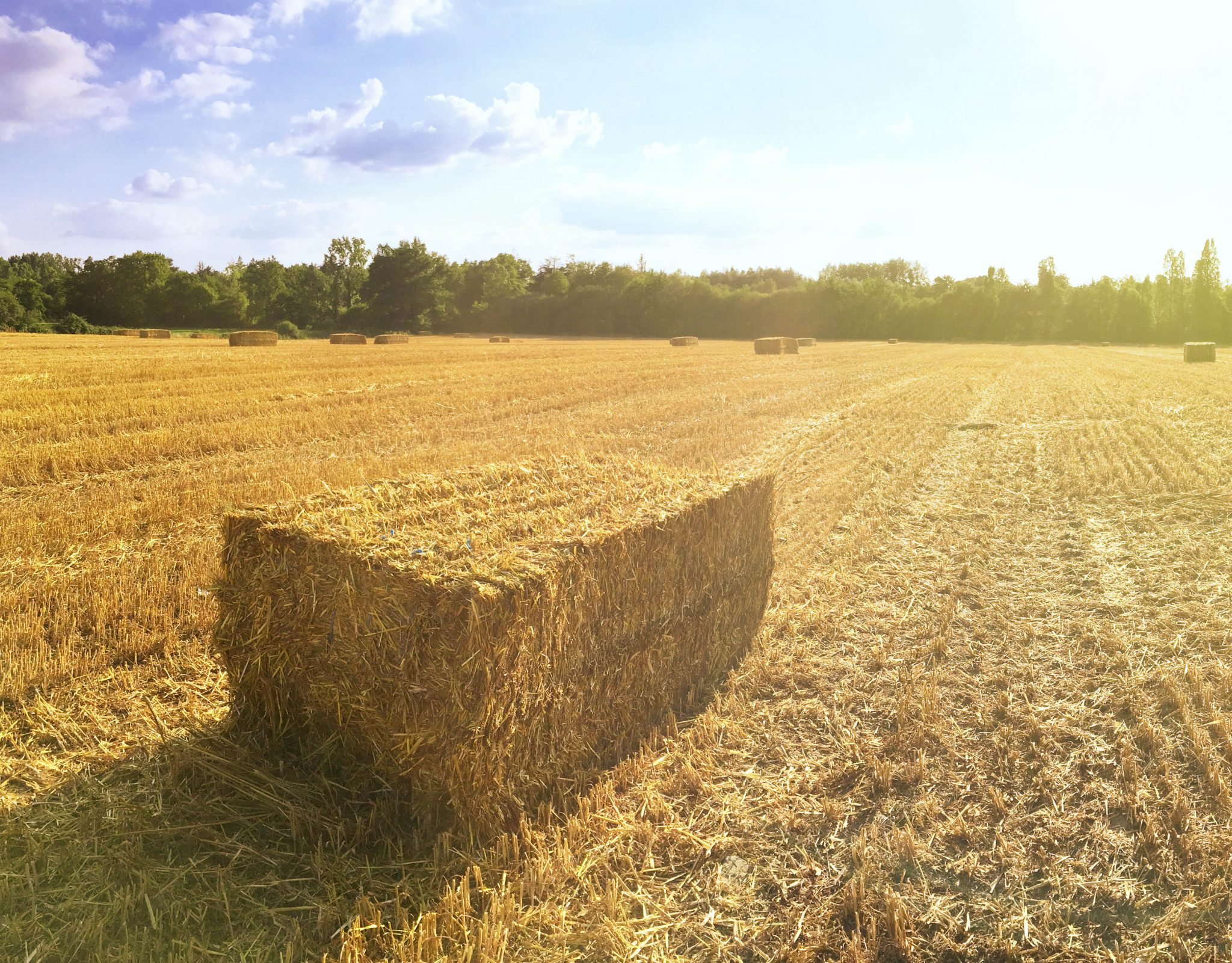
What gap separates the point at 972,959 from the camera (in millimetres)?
3262

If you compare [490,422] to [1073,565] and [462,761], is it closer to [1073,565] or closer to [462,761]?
[1073,565]

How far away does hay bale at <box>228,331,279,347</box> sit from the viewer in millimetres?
39719

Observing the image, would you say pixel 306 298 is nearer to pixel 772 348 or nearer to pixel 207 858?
pixel 772 348

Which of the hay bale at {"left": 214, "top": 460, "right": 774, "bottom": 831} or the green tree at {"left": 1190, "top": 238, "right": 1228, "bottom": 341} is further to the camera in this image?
the green tree at {"left": 1190, "top": 238, "right": 1228, "bottom": 341}

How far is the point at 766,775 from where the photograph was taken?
177 inches

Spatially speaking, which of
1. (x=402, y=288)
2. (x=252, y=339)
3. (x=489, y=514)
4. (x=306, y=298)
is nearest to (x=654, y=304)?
(x=402, y=288)

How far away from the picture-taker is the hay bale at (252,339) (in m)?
39.7

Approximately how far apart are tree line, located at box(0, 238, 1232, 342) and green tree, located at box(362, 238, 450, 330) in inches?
4.7

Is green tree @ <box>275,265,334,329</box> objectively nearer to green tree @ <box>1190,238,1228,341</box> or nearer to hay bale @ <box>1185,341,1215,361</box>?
hay bale @ <box>1185,341,1215,361</box>

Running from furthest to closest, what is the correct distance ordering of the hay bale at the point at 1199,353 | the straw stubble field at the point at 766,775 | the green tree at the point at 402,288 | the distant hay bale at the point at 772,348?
1. the green tree at the point at 402,288
2. the distant hay bale at the point at 772,348
3. the hay bale at the point at 1199,353
4. the straw stubble field at the point at 766,775

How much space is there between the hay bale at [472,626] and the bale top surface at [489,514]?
0.02 metres

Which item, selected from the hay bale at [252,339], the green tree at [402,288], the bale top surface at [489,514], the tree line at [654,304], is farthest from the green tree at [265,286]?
the bale top surface at [489,514]

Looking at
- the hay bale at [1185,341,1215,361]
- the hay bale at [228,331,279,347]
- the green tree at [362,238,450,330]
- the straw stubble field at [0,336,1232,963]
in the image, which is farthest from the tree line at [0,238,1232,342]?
the straw stubble field at [0,336,1232,963]

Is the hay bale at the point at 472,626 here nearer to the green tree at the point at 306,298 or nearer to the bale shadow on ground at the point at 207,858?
the bale shadow on ground at the point at 207,858
